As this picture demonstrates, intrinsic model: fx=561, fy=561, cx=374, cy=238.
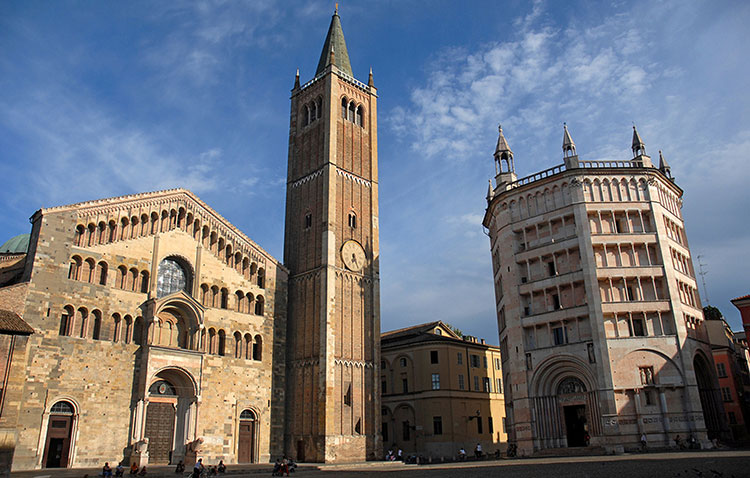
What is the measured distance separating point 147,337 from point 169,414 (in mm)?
4893

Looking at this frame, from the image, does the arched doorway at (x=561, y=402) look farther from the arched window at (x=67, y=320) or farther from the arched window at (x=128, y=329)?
the arched window at (x=67, y=320)

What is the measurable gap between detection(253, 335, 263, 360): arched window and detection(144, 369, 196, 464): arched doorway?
17.4 ft

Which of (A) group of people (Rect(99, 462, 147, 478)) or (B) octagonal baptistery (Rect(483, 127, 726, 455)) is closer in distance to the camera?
(A) group of people (Rect(99, 462, 147, 478))

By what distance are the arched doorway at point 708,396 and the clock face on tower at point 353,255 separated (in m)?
23.6

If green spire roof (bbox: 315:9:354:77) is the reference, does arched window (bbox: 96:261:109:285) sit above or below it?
below

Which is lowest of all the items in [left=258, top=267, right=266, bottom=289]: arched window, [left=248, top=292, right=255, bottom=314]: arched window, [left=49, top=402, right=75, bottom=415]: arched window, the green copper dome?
[left=49, top=402, right=75, bottom=415]: arched window

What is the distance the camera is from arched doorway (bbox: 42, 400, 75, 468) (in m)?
27.6

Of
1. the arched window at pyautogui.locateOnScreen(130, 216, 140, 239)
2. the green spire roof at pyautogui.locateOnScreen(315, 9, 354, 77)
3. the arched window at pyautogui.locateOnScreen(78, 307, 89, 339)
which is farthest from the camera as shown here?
the green spire roof at pyautogui.locateOnScreen(315, 9, 354, 77)

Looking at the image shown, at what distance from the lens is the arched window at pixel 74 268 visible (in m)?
30.2

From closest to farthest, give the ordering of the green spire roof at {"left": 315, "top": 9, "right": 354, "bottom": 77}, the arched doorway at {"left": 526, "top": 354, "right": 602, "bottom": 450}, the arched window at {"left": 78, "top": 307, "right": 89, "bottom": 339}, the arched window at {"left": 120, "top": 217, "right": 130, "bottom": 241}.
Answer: the arched window at {"left": 78, "top": 307, "right": 89, "bottom": 339}
the arched window at {"left": 120, "top": 217, "right": 130, "bottom": 241}
the arched doorway at {"left": 526, "top": 354, "right": 602, "bottom": 450}
the green spire roof at {"left": 315, "top": 9, "right": 354, "bottom": 77}

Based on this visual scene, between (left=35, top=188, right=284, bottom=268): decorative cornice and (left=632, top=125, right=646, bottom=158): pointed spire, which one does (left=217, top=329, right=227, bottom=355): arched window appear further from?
(left=632, top=125, right=646, bottom=158): pointed spire

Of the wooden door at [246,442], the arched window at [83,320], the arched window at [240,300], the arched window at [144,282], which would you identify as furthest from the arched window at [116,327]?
the wooden door at [246,442]

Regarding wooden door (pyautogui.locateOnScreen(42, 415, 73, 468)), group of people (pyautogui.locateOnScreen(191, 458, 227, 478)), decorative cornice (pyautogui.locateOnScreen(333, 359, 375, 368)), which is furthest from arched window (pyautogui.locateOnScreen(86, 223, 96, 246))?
decorative cornice (pyautogui.locateOnScreen(333, 359, 375, 368))

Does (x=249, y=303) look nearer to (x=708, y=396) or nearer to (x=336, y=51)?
(x=336, y=51)
